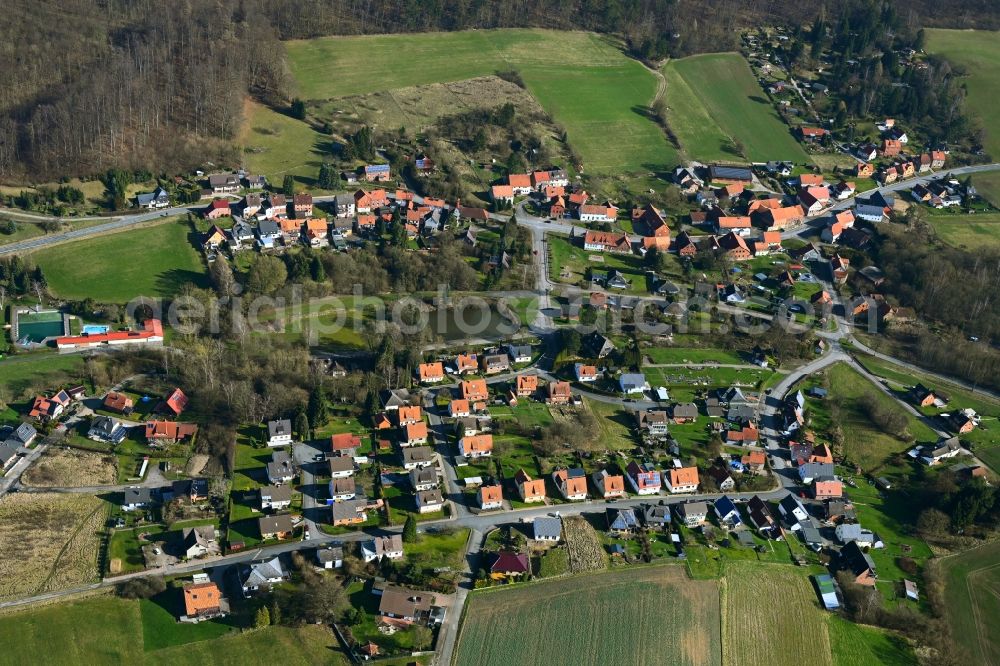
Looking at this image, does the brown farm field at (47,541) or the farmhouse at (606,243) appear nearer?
the brown farm field at (47,541)

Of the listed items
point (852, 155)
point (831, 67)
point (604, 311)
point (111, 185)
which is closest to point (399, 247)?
point (604, 311)

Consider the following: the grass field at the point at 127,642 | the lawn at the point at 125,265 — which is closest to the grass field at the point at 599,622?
the grass field at the point at 127,642

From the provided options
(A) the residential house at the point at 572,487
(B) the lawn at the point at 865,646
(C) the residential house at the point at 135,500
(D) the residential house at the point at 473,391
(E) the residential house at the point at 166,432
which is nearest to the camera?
(B) the lawn at the point at 865,646

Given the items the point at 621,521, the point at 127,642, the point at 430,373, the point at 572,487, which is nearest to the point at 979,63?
the point at 430,373

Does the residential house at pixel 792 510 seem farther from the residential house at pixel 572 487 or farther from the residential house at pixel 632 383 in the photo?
the residential house at pixel 632 383

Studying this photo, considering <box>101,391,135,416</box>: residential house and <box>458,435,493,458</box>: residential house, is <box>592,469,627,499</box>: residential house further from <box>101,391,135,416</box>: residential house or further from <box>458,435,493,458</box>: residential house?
<box>101,391,135,416</box>: residential house

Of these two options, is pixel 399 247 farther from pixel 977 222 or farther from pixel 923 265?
pixel 977 222

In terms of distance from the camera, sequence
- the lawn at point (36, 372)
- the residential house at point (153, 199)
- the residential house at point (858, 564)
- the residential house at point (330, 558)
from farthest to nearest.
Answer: the residential house at point (153, 199)
the lawn at point (36, 372)
the residential house at point (858, 564)
the residential house at point (330, 558)
